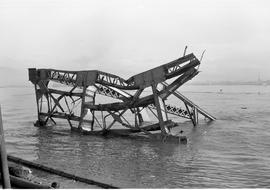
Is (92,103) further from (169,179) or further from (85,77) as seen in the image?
(169,179)

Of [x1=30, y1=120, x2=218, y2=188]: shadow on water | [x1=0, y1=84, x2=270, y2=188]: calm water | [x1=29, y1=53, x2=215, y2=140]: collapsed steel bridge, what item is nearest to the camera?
[x1=0, y1=84, x2=270, y2=188]: calm water

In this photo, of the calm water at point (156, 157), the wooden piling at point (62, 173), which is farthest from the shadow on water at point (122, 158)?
the wooden piling at point (62, 173)

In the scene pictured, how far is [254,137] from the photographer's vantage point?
30.1 meters

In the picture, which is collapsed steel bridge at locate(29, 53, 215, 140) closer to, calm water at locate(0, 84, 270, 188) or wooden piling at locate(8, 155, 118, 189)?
calm water at locate(0, 84, 270, 188)

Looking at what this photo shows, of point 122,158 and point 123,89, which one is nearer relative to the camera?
point 122,158

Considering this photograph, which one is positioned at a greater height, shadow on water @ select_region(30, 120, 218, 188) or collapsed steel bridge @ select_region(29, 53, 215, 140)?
collapsed steel bridge @ select_region(29, 53, 215, 140)

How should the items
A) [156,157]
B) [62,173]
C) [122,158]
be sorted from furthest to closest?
1. [156,157]
2. [122,158]
3. [62,173]

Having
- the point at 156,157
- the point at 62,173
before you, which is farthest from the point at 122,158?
the point at 62,173

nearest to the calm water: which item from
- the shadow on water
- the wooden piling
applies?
the shadow on water

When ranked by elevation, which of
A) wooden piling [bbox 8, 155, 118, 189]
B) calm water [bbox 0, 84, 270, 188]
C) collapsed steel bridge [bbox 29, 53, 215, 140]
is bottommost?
calm water [bbox 0, 84, 270, 188]

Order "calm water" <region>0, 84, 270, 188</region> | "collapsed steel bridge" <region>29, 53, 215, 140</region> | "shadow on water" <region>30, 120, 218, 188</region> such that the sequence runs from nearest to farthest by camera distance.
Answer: "calm water" <region>0, 84, 270, 188</region> → "shadow on water" <region>30, 120, 218, 188</region> → "collapsed steel bridge" <region>29, 53, 215, 140</region>

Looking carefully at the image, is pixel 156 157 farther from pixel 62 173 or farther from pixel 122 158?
pixel 62 173

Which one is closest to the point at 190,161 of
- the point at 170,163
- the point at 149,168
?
the point at 170,163

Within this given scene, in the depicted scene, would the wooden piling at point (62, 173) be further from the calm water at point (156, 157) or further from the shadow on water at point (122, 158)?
the shadow on water at point (122, 158)
